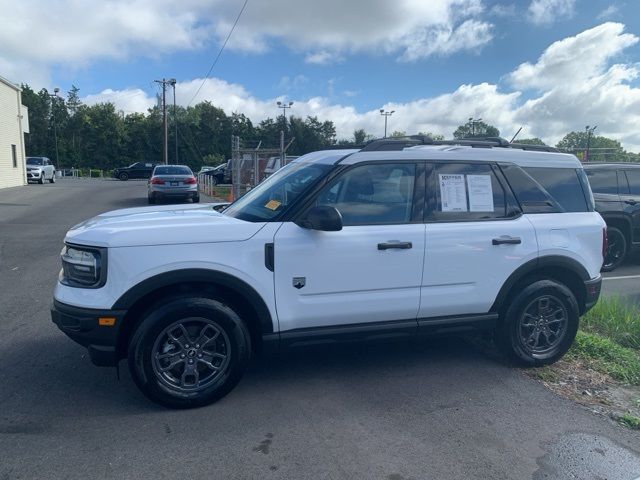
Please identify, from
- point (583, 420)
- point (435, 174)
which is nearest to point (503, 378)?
point (583, 420)

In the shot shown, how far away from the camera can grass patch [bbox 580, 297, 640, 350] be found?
17.6 ft

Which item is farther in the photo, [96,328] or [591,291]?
[591,291]

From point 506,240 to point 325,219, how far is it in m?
1.72

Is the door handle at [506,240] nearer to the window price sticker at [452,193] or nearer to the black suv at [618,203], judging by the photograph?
the window price sticker at [452,193]

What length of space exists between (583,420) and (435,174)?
2.19 meters

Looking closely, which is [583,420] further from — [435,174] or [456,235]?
[435,174]

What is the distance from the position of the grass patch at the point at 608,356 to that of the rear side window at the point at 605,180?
480 centimetres

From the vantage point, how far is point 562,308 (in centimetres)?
470

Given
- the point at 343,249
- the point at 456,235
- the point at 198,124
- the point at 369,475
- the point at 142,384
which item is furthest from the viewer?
the point at 198,124

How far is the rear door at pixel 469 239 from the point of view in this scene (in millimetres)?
4242

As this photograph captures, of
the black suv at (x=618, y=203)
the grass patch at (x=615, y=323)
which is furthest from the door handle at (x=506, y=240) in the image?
the black suv at (x=618, y=203)

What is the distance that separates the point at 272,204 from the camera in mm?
4180

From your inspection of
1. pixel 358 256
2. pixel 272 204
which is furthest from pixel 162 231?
pixel 358 256

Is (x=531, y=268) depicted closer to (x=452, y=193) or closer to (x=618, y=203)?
(x=452, y=193)
